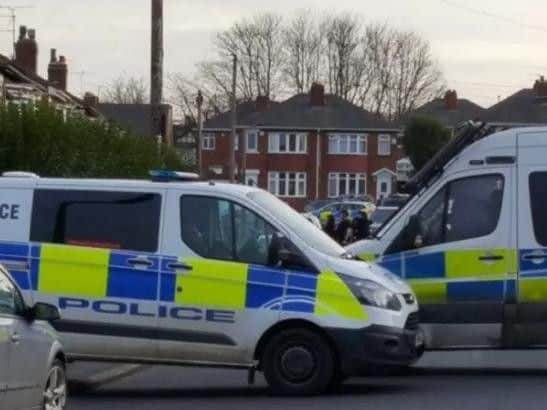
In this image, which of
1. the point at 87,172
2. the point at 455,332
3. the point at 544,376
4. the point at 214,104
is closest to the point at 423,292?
the point at 455,332

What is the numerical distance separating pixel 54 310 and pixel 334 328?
348cm

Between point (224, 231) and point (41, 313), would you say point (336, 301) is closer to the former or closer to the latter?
point (224, 231)

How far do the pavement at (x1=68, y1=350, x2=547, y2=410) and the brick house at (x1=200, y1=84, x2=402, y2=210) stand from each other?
73.2 metres

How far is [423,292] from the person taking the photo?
1631 centimetres

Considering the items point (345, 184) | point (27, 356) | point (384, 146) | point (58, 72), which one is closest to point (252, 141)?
point (345, 184)

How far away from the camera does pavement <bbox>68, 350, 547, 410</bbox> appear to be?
14.2 metres

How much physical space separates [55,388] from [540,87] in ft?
264

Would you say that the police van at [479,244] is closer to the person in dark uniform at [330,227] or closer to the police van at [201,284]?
the police van at [201,284]

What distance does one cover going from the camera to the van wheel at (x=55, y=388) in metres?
11.8

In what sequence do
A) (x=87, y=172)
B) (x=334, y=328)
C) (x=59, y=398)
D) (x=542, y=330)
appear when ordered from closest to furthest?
(x=59, y=398), (x=334, y=328), (x=542, y=330), (x=87, y=172)

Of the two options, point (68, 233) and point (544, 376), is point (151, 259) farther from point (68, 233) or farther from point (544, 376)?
point (544, 376)

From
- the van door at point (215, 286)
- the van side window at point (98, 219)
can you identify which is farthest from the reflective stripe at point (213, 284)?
the van side window at point (98, 219)

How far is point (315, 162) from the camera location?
92188 millimetres

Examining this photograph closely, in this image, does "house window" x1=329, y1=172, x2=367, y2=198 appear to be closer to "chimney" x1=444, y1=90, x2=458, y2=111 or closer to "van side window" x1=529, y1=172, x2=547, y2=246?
"chimney" x1=444, y1=90, x2=458, y2=111
